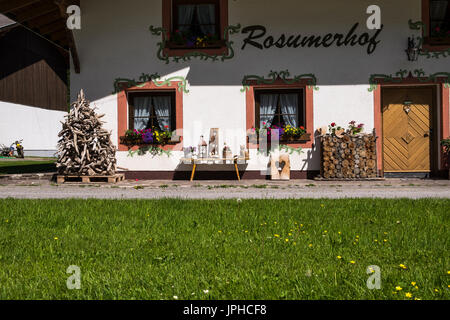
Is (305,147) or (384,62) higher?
(384,62)

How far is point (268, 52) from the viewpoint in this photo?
417 inches

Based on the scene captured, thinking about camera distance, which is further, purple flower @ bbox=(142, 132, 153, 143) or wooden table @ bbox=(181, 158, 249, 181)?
purple flower @ bbox=(142, 132, 153, 143)

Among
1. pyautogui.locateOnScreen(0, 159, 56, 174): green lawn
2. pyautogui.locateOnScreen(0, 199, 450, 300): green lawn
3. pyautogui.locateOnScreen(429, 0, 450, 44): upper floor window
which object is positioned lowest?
pyautogui.locateOnScreen(0, 199, 450, 300): green lawn

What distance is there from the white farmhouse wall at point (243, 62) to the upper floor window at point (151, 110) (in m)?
0.51

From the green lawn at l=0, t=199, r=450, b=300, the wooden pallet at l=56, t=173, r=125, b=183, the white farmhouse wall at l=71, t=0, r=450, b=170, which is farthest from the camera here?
the white farmhouse wall at l=71, t=0, r=450, b=170

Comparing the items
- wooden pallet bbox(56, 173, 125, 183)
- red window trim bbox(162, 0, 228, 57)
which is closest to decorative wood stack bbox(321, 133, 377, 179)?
red window trim bbox(162, 0, 228, 57)

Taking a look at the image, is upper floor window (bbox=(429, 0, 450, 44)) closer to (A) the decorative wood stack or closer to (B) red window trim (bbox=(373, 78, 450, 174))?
(B) red window trim (bbox=(373, 78, 450, 174))

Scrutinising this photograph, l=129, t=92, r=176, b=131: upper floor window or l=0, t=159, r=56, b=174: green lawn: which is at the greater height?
l=129, t=92, r=176, b=131: upper floor window

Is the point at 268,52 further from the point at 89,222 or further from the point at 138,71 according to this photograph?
the point at 89,222

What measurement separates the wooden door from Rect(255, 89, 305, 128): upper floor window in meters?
2.31

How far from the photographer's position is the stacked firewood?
9.52 meters

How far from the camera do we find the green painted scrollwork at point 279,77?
10.5 metres
